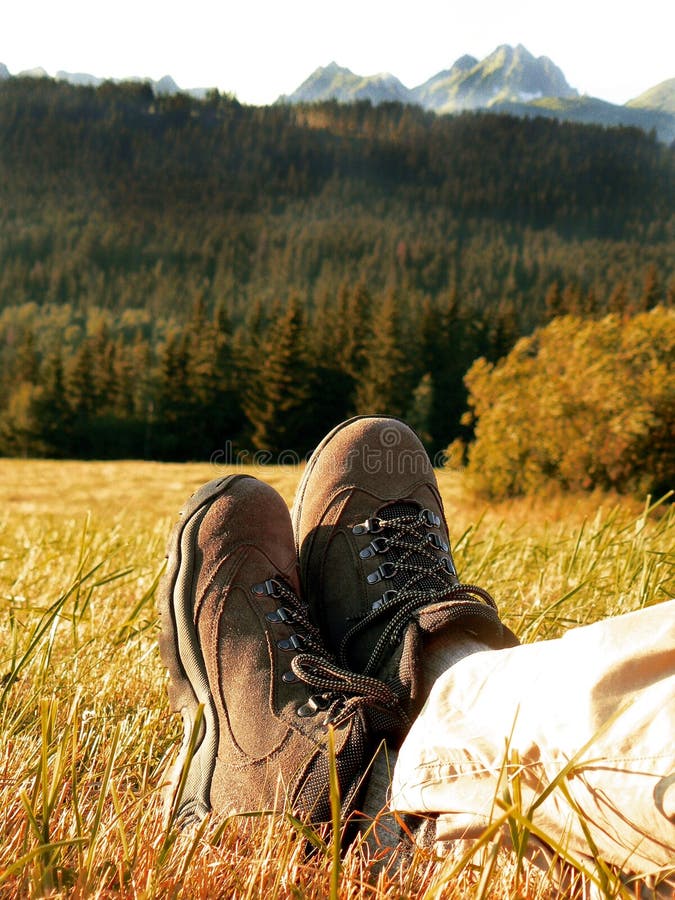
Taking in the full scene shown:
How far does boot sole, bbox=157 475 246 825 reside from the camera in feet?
3.57

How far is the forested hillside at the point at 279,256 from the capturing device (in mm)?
58531

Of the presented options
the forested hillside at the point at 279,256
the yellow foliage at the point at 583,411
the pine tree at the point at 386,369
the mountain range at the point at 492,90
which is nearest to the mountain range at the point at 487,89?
the mountain range at the point at 492,90

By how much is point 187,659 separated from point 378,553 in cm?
45

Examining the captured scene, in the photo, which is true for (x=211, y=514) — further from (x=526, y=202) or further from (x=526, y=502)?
(x=526, y=202)

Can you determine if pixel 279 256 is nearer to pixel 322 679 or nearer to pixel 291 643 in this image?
pixel 291 643

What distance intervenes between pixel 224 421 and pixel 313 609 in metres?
57.1

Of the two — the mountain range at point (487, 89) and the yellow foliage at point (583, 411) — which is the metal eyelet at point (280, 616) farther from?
the mountain range at point (487, 89)

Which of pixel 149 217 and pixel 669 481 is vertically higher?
pixel 149 217

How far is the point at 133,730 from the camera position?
1.18 metres

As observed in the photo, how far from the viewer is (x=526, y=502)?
72.0 feet

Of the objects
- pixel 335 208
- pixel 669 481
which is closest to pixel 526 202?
pixel 335 208

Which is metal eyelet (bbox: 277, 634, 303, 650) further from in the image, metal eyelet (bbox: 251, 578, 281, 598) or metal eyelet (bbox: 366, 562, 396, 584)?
metal eyelet (bbox: 366, 562, 396, 584)

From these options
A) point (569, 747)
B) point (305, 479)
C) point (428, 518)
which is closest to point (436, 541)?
point (428, 518)

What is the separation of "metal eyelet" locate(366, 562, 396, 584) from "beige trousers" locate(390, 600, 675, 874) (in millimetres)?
546
